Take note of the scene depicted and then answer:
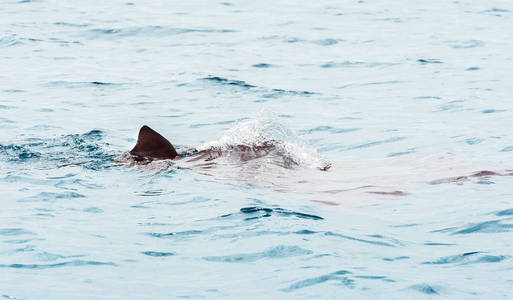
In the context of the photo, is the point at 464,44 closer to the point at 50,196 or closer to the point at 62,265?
the point at 50,196

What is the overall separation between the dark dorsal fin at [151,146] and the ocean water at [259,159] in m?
0.33

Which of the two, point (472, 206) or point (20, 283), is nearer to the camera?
point (20, 283)

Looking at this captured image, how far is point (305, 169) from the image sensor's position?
31.9ft

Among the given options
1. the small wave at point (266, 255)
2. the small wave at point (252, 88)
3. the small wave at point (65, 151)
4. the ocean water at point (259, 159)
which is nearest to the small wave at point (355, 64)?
the ocean water at point (259, 159)

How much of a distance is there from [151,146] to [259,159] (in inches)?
50.0

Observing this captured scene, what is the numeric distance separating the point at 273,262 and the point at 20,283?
1.85 meters

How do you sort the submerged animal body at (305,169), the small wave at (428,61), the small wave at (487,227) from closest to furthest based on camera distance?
1. the small wave at (487,227)
2. the submerged animal body at (305,169)
3. the small wave at (428,61)

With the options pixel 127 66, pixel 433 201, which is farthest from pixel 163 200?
pixel 127 66

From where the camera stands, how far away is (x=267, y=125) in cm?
1162

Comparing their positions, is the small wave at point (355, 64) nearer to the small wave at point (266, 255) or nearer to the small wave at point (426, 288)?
the small wave at point (266, 255)

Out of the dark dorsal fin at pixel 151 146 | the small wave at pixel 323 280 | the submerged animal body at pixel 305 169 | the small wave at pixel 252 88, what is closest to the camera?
the small wave at pixel 323 280

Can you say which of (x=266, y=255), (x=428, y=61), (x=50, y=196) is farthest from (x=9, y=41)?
(x=266, y=255)

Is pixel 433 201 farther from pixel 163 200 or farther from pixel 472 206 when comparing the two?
pixel 163 200

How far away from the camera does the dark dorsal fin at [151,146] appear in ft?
32.1
